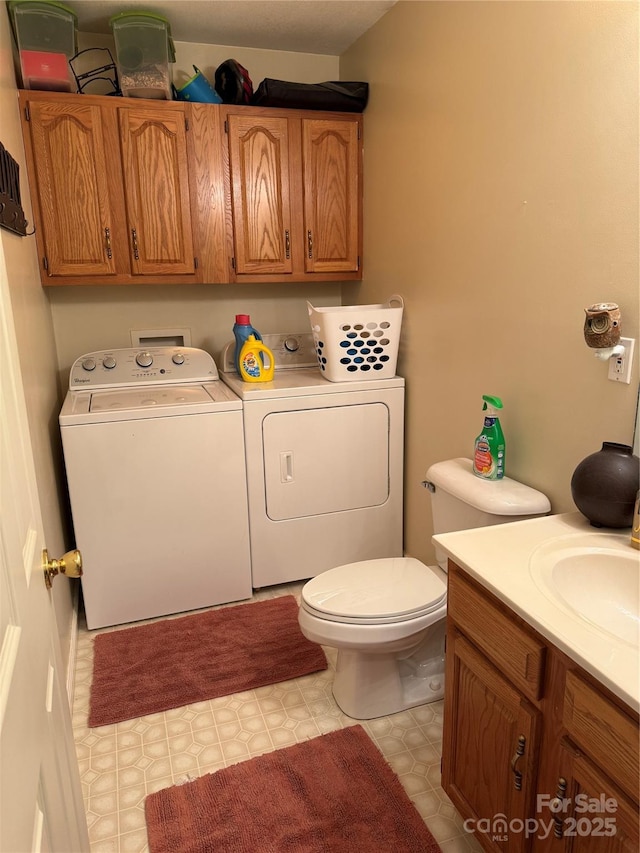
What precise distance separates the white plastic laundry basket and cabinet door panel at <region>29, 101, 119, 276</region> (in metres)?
0.99

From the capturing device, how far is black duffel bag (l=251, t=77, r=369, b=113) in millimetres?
2623

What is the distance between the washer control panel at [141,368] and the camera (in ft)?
8.96

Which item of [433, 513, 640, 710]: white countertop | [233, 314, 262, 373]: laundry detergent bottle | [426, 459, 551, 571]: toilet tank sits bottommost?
[426, 459, 551, 571]: toilet tank

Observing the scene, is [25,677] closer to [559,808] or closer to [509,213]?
[559,808]

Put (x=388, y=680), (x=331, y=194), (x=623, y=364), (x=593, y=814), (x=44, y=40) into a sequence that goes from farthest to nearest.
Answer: (x=331, y=194), (x=44, y=40), (x=388, y=680), (x=623, y=364), (x=593, y=814)

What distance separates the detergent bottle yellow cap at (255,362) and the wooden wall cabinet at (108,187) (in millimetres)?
488

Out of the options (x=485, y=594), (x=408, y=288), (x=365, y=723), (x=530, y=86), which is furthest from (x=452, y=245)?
(x=365, y=723)

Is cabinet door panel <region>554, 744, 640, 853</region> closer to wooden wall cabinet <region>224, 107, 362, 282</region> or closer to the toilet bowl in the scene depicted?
the toilet bowl

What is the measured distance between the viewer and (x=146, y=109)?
8.27ft

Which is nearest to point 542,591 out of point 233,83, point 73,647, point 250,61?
point 73,647

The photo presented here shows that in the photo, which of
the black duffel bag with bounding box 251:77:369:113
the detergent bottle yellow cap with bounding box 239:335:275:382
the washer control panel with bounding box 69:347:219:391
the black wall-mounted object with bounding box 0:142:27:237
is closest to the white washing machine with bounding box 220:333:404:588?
the detergent bottle yellow cap with bounding box 239:335:275:382

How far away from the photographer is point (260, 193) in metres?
2.77

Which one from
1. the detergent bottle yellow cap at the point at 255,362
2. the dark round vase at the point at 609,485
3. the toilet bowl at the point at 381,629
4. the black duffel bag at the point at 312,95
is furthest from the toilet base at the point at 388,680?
the black duffel bag at the point at 312,95

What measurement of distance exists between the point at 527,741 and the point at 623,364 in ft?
2.95
